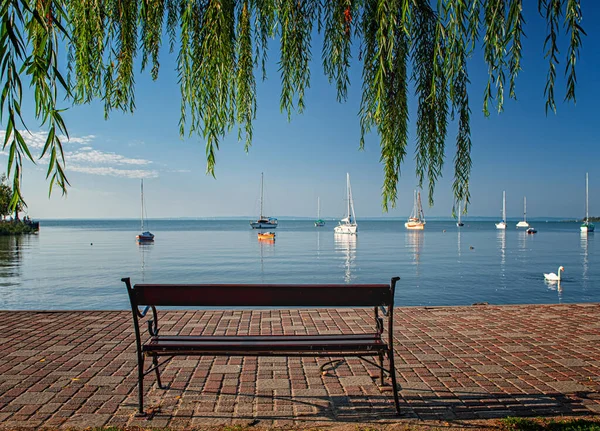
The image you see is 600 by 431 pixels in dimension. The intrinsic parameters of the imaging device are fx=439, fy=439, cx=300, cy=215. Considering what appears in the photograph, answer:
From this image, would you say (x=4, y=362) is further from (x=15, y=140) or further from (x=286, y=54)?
(x=286, y=54)

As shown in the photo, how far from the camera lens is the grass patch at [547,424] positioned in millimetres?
3408

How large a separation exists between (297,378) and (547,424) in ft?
7.53

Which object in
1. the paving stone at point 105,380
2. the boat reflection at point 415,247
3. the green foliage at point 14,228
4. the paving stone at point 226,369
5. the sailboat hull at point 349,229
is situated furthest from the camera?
the sailboat hull at point 349,229

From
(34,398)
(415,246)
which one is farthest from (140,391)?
(415,246)

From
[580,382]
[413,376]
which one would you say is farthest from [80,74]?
[580,382]

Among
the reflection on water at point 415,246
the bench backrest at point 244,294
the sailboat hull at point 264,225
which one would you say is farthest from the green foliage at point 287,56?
the sailboat hull at point 264,225

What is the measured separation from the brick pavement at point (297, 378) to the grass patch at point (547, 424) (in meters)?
0.20

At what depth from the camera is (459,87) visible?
2830mm

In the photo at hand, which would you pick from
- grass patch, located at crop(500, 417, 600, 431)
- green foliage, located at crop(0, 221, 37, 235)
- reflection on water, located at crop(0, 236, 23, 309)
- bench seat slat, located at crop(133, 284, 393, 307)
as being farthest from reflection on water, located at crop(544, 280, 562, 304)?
green foliage, located at crop(0, 221, 37, 235)

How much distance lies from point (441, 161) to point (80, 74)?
8.65ft

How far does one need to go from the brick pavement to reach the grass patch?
0.20 metres

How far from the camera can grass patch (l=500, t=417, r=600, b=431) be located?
3408mm

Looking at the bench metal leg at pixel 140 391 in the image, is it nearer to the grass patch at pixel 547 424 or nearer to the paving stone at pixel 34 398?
the paving stone at pixel 34 398

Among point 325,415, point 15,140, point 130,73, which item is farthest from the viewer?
point 325,415
